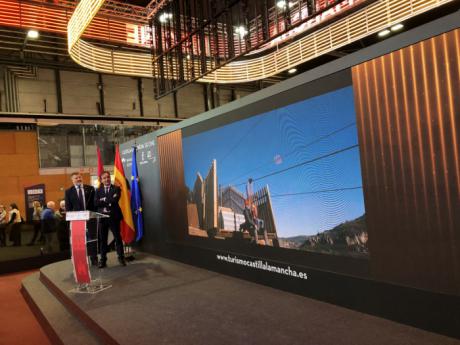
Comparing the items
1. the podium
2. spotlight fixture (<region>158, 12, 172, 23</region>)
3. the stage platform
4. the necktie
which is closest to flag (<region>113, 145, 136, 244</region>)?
the necktie

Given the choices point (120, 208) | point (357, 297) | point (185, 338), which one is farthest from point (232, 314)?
point (120, 208)

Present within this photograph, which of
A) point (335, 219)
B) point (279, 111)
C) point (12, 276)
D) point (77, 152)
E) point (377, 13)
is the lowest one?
point (12, 276)

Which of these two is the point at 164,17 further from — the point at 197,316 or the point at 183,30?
the point at 197,316

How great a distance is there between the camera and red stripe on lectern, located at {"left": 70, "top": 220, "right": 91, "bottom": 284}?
4.39m

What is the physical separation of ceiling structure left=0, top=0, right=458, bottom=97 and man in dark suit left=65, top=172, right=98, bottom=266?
2016mm

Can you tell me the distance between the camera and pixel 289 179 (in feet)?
12.3

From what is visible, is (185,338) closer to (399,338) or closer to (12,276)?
(399,338)

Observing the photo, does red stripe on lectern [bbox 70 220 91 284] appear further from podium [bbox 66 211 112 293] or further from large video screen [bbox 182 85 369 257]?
large video screen [bbox 182 85 369 257]

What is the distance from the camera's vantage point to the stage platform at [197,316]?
2.78 metres

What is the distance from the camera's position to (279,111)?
3.83 metres

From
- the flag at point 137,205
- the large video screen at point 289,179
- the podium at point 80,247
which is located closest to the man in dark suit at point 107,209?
the flag at point 137,205

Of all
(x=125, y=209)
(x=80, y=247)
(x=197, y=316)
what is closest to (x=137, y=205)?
(x=125, y=209)

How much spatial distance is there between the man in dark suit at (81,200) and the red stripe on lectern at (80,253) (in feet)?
3.80

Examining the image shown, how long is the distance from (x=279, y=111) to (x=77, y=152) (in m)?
10.2
